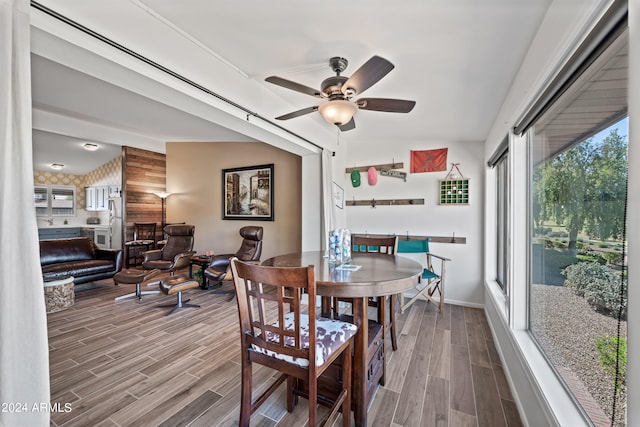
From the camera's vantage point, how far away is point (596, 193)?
116cm

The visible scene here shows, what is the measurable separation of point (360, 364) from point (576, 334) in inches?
42.8

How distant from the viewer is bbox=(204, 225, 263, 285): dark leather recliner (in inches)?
161

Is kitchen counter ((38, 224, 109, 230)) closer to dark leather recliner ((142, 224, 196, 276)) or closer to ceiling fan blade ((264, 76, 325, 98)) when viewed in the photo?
dark leather recliner ((142, 224, 196, 276))

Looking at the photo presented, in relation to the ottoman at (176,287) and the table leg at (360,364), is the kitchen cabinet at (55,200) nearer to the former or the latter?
the ottoman at (176,287)

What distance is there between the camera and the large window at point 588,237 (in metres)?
1.00

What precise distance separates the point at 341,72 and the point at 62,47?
1.71m

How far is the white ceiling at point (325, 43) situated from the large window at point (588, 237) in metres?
0.56

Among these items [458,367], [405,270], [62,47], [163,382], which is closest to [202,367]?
[163,382]

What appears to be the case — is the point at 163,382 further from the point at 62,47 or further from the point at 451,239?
the point at 451,239

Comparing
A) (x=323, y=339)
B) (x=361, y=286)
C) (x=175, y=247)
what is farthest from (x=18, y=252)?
(x=175, y=247)

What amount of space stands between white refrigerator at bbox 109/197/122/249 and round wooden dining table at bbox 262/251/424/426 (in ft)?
19.7

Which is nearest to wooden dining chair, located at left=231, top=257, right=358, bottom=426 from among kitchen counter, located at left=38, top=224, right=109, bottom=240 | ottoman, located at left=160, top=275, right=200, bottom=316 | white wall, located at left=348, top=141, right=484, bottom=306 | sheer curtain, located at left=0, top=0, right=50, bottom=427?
sheer curtain, located at left=0, top=0, right=50, bottom=427

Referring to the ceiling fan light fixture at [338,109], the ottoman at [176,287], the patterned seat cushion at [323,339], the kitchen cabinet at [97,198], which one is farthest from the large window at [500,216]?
the kitchen cabinet at [97,198]

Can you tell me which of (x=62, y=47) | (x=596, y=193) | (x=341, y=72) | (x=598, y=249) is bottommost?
(x=598, y=249)
